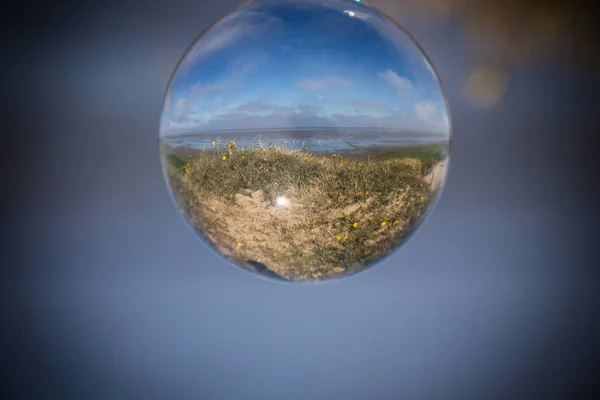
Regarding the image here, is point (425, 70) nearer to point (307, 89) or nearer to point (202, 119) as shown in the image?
point (307, 89)

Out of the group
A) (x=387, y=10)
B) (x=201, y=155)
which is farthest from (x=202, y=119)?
(x=387, y=10)

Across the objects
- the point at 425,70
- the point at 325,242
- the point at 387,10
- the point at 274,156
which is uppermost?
the point at 387,10

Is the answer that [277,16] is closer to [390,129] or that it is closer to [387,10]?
[390,129]

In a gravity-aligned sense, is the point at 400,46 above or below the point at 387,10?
below

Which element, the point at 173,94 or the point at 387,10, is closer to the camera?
the point at 173,94
